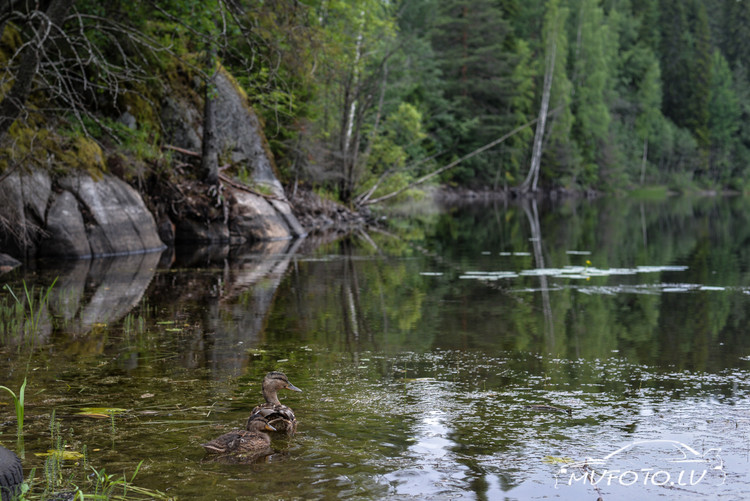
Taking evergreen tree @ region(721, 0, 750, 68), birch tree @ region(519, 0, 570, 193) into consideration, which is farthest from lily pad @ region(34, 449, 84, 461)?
evergreen tree @ region(721, 0, 750, 68)

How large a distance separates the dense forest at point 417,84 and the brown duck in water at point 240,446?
6924mm

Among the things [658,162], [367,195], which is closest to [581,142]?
[658,162]

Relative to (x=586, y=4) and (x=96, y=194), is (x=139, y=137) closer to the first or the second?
(x=96, y=194)

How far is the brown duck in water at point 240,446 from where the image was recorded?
5.08 meters

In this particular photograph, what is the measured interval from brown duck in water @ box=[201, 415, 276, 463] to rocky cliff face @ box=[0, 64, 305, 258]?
29.8ft

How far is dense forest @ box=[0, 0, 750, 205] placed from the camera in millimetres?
15195

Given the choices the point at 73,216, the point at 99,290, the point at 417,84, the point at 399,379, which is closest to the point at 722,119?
the point at 417,84

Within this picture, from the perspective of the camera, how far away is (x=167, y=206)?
21484 millimetres

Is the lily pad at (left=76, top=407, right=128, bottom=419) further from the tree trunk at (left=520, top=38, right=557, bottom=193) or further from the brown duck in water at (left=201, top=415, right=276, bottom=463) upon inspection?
the tree trunk at (left=520, top=38, right=557, bottom=193)

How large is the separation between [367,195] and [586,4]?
4360cm

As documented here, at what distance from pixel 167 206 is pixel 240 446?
56.3ft

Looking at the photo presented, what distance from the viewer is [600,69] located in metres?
69.5

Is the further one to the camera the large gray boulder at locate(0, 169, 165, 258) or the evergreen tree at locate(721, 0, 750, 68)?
the evergreen tree at locate(721, 0, 750, 68)

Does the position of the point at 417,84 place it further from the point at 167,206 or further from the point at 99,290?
the point at 99,290
